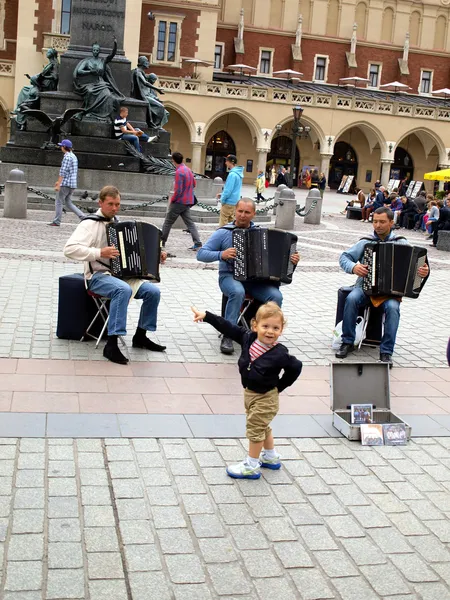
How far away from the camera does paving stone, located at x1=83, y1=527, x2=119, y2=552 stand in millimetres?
3881

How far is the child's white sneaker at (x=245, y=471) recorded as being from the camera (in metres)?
4.86

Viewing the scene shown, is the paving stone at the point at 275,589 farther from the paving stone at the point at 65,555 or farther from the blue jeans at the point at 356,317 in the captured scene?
the blue jeans at the point at 356,317

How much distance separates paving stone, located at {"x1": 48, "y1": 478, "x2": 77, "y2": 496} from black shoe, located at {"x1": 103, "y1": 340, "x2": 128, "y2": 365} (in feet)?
8.19

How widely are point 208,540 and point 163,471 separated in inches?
34.6

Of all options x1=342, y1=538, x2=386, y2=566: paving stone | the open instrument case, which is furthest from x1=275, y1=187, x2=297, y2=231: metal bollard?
x1=342, y1=538, x2=386, y2=566: paving stone

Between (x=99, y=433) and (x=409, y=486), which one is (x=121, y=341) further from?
(x=409, y=486)

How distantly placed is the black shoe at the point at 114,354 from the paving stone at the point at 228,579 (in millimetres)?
3468

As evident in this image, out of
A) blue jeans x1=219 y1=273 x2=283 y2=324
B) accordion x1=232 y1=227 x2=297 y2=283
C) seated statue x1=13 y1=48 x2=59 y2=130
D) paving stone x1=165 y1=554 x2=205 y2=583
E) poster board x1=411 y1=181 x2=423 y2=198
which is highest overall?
seated statue x1=13 y1=48 x2=59 y2=130

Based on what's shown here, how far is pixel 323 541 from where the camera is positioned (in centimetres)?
413

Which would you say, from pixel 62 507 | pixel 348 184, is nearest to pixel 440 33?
pixel 348 184

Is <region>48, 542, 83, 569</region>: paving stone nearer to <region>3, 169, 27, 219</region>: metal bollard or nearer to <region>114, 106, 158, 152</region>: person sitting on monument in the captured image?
<region>3, 169, 27, 219</region>: metal bollard

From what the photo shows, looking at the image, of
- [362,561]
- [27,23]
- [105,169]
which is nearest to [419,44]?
[27,23]

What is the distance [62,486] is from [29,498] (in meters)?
0.23

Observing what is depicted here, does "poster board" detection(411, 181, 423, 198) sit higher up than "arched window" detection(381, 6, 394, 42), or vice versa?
"arched window" detection(381, 6, 394, 42)
